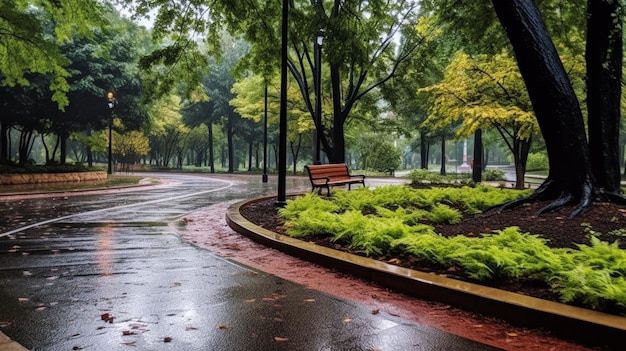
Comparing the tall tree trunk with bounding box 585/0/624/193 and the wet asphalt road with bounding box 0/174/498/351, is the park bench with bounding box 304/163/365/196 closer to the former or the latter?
the wet asphalt road with bounding box 0/174/498/351

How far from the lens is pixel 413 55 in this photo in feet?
62.0

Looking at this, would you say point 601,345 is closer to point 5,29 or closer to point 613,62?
point 613,62

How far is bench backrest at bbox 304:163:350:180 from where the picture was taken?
13.0 meters

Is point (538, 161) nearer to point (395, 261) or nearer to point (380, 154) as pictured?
point (380, 154)

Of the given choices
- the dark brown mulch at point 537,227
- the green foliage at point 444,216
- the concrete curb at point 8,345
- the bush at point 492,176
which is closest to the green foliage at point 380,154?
the bush at point 492,176

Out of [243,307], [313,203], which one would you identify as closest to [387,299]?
[243,307]

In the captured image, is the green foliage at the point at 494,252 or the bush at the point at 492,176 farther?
the bush at the point at 492,176

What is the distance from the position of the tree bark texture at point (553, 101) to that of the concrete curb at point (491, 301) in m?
4.34

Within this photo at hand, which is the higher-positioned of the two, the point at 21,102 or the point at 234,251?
the point at 21,102

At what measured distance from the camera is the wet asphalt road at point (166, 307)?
315 centimetres

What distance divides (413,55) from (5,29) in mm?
15723

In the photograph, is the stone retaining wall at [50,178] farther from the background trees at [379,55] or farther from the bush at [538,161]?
the bush at [538,161]

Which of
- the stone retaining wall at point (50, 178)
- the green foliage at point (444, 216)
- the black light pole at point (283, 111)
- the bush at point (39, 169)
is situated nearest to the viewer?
the green foliage at point (444, 216)

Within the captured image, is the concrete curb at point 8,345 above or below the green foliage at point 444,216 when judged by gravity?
below
